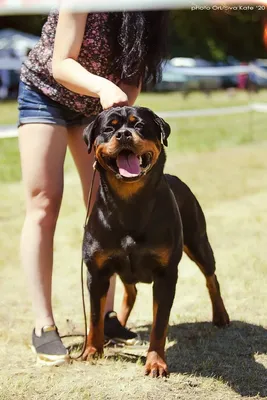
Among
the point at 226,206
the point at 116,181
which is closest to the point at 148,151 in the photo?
the point at 116,181

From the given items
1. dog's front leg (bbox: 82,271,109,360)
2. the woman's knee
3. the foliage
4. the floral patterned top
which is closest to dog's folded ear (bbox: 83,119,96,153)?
the floral patterned top

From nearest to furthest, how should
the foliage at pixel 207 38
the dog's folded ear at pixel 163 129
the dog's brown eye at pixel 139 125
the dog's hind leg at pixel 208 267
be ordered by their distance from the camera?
the dog's brown eye at pixel 139 125
the dog's folded ear at pixel 163 129
the dog's hind leg at pixel 208 267
the foliage at pixel 207 38

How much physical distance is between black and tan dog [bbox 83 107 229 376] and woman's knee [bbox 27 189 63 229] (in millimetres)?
330

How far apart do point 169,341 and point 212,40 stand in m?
39.0

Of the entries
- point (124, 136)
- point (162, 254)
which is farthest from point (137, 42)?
point (162, 254)

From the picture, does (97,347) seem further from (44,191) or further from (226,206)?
(226,206)

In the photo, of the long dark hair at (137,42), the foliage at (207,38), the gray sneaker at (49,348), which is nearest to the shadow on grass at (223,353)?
the gray sneaker at (49,348)

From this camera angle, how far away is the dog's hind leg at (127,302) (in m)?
4.12

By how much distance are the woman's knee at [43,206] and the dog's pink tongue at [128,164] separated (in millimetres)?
672

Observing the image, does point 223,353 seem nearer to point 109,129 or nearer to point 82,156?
point 82,156

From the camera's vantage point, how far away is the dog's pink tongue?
308cm

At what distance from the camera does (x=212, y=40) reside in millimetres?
41406

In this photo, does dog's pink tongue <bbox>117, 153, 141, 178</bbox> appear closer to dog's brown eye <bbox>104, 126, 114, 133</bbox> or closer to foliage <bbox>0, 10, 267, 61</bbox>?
dog's brown eye <bbox>104, 126, 114, 133</bbox>

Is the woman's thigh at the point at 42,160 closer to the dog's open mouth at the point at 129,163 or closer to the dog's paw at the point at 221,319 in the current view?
the dog's open mouth at the point at 129,163
